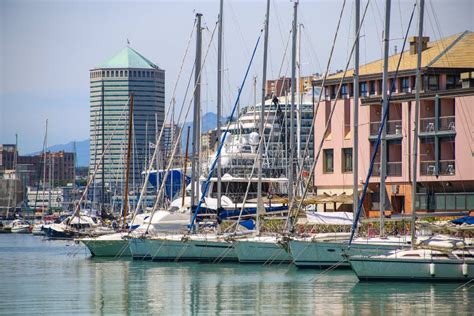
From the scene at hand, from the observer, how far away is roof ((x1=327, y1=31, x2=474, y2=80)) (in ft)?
260

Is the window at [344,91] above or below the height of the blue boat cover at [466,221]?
above

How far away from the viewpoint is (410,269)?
52844mm

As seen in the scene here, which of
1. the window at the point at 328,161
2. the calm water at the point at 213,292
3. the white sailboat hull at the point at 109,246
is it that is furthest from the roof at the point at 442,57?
the calm water at the point at 213,292

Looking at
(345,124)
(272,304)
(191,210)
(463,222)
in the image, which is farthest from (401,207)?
(272,304)

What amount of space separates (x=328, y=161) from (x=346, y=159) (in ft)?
7.71

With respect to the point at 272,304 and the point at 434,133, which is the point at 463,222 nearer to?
the point at 272,304

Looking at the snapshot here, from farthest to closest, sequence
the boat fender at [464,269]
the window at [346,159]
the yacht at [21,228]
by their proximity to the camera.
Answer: the yacht at [21,228]
the window at [346,159]
the boat fender at [464,269]

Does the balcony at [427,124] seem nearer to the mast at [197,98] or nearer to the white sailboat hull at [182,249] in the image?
the mast at [197,98]

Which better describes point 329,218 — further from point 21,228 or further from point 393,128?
point 21,228

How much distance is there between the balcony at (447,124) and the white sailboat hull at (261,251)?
43.8 ft

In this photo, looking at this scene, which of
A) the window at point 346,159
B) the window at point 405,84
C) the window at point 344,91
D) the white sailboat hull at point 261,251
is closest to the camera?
the white sailboat hull at point 261,251

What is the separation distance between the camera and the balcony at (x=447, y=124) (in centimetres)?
7338

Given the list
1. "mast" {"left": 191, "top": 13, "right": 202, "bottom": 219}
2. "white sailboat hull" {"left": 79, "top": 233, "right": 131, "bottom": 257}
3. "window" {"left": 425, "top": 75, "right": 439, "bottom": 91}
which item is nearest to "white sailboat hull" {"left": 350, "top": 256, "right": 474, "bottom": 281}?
"mast" {"left": 191, "top": 13, "right": 202, "bottom": 219}

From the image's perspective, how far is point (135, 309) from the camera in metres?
48.0
